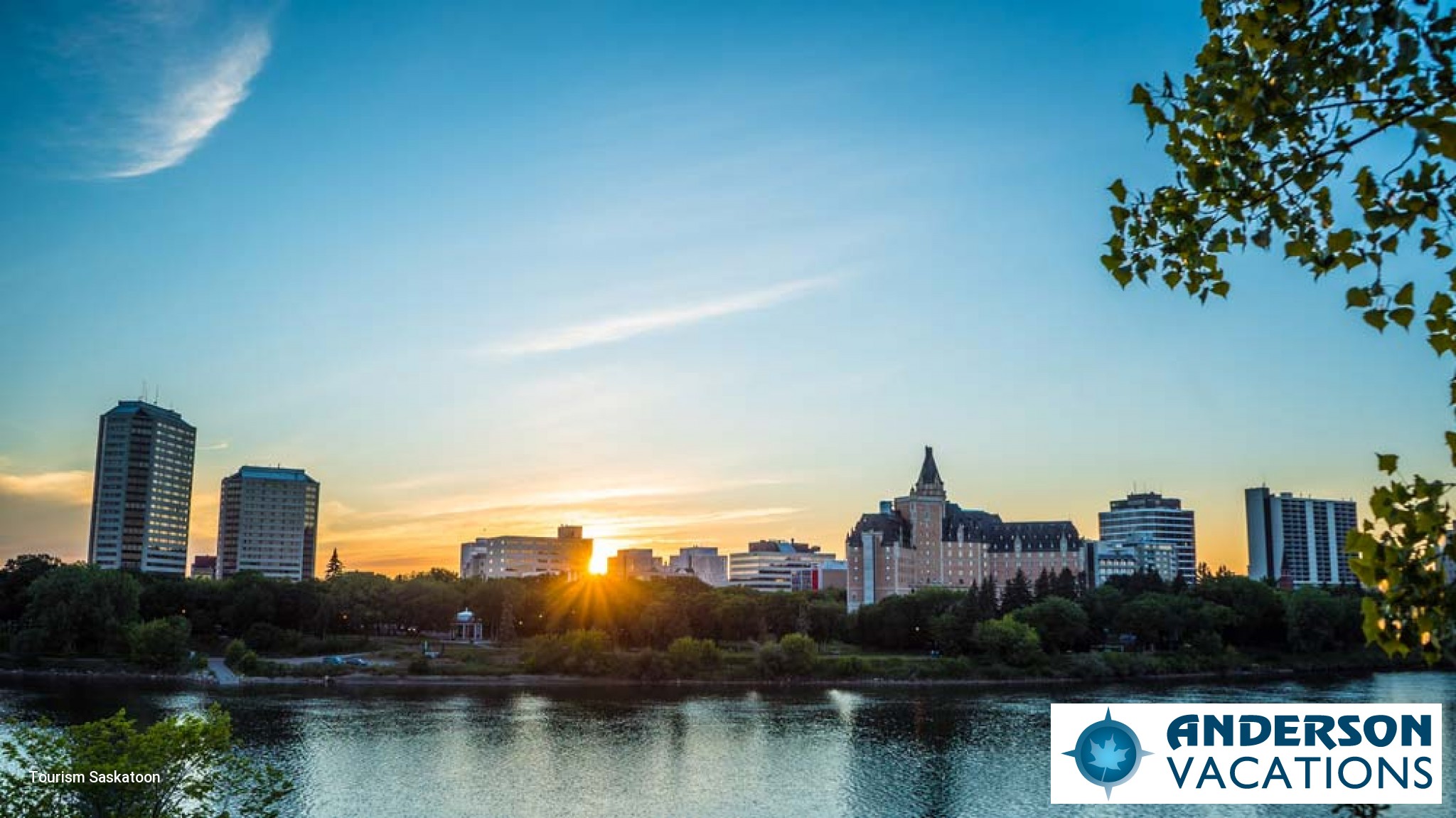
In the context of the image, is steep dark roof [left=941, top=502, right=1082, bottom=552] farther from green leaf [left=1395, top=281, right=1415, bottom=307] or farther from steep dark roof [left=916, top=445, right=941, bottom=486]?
green leaf [left=1395, top=281, right=1415, bottom=307]

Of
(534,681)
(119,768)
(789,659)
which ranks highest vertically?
(119,768)

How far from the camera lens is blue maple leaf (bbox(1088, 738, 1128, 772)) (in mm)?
22016

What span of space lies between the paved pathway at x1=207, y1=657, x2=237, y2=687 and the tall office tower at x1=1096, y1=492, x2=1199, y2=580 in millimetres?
144183

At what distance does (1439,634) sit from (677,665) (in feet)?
249

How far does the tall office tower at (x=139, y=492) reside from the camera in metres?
170

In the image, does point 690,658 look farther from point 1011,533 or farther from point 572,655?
point 1011,533

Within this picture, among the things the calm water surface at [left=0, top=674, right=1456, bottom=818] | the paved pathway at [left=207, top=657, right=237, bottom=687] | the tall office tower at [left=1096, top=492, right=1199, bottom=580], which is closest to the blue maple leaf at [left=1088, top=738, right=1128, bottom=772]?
the calm water surface at [left=0, top=674, right=1456, bottom=818]

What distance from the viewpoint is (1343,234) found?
5184 mm

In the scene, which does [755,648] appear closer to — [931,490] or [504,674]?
[504,674]

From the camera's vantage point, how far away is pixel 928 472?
6033 inches

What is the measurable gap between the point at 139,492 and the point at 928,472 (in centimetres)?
12262

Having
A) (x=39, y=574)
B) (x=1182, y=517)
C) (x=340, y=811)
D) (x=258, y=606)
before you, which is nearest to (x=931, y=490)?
(x=1182, y=517)

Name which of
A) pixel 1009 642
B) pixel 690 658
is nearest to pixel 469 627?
pixel 690 658

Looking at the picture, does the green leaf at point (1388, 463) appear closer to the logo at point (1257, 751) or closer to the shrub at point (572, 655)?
the logo at point (1257, 751)
